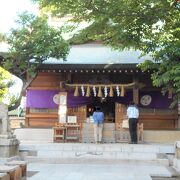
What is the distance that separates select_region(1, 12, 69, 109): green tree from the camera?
1762 cm

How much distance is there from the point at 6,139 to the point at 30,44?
15.9ft

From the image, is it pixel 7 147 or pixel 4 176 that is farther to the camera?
pixel 7 147

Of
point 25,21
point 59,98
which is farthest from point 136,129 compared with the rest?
point 25,21

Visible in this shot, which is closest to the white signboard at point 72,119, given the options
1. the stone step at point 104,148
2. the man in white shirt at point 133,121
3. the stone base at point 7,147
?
the man in white shirt at point 133,121

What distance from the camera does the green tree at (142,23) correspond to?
413 inches

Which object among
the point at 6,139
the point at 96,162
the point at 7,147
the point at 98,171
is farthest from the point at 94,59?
the point at 98,171

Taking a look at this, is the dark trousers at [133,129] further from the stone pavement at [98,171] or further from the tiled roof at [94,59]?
the stone pavement at [98,171]

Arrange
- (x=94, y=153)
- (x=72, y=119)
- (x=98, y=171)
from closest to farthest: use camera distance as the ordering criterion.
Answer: (x=98, y=171) < (x=94, y=153) < (x=72, y=119)

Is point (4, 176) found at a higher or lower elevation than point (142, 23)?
lower

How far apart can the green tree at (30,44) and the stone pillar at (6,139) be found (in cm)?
216

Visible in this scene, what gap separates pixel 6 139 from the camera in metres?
14.7

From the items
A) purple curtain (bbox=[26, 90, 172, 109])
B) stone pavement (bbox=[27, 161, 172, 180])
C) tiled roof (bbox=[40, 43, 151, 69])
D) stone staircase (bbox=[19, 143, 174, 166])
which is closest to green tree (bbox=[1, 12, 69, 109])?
tiled roof (bbox=[40, 43, 151, 69])

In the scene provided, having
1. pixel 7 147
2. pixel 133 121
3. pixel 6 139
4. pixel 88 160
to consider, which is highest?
pixel 133 121

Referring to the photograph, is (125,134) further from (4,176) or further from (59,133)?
(4,176)
